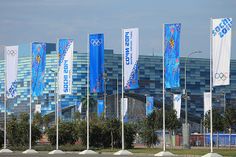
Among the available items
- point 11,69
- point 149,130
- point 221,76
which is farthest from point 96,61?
point 149,130

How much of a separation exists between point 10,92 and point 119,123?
1780 cm

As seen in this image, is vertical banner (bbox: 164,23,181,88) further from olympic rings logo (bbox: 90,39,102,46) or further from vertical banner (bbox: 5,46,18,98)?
vertical banner (bbox: 5,46,18,98)

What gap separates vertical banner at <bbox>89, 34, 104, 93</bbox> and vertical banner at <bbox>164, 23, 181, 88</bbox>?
284 inches

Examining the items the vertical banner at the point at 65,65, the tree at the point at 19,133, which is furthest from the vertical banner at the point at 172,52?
the tree at the point at 19,133

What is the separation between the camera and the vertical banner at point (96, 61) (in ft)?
180

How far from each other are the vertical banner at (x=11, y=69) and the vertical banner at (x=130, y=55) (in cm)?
1385

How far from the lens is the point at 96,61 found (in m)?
55.3

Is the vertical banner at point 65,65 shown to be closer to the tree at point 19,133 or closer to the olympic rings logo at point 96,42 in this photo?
the olympic rings logo at point 96,42

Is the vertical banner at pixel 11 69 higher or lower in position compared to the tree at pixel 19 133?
higher

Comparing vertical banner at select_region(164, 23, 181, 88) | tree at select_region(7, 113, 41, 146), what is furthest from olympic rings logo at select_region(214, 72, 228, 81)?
tree at select_region(7, 113, 41, 146)

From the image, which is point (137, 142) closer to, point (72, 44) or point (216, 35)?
point (72, 44)

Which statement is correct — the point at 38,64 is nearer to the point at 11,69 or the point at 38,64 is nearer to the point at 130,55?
the point at 11,69

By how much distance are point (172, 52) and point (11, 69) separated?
61.8 ft

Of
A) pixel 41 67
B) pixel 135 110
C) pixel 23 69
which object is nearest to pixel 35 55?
pixel 41 67
